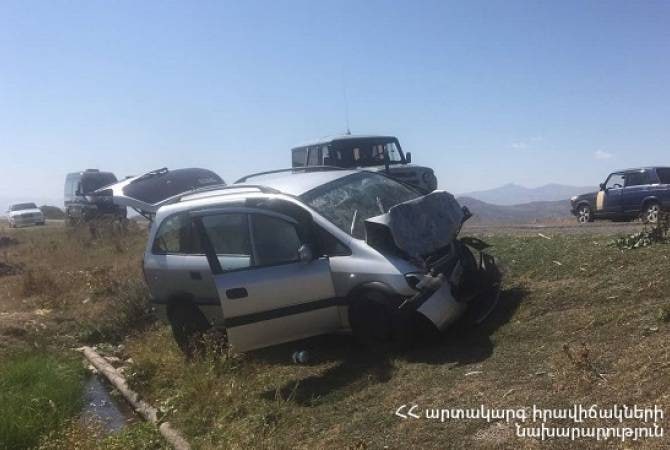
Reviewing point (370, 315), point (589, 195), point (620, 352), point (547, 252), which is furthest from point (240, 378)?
point (589, 195)

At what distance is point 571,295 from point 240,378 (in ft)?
11.3

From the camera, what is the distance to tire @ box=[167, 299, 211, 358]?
693 cm

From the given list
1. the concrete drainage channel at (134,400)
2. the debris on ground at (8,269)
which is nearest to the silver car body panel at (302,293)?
the concrete drainage channel at (134,400)

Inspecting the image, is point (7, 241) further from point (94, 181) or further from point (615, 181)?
point (615, 181)

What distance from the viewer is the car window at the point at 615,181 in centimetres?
1600

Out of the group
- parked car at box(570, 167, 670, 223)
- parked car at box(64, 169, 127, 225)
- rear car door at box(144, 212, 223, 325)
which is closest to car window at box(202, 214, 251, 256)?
rear car door at box(144, 212, 223, 325)

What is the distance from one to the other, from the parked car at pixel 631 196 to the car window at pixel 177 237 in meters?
11.5

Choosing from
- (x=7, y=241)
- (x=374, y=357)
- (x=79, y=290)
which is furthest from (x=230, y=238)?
(x=7, y=241)

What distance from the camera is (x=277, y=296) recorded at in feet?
19.4

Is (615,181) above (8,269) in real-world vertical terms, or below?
above

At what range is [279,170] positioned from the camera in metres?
7.99

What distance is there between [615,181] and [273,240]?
13.0m

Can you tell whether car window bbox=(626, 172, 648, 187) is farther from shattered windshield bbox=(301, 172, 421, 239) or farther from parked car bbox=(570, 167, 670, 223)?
shattered windshield bbox=(301, 172, 421, 239)

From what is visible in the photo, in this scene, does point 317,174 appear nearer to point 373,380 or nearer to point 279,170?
point 279,170
